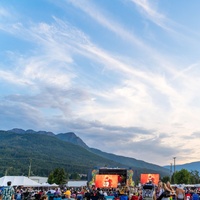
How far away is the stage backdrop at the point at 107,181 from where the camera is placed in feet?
167

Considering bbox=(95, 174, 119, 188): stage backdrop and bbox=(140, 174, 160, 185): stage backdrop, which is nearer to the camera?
bbox=(95, 174, 119, 188): stage backdrop

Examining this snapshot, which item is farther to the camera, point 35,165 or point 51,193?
point 35,165

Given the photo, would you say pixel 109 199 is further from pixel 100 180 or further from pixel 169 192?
pixel 100 180

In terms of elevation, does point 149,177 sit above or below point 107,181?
above

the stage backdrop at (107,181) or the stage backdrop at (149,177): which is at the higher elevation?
the stage backdrop at (149,177)

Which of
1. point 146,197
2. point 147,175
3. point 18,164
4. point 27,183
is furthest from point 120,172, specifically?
point 18,164

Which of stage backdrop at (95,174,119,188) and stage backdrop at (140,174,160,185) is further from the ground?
stage backdrop at (140,174,160,185)

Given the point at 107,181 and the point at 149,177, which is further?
the point at 149,177

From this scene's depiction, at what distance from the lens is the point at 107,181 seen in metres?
51.0

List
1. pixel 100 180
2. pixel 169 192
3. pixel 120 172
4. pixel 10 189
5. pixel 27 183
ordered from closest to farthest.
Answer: pixel 169 192
pixel 10 189
pixel 27 183
pixel 100 180
pixel 120 172

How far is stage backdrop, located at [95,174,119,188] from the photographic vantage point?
167 feet

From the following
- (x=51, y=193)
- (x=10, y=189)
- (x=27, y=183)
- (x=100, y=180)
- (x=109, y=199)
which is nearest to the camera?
(x=10, y=189)

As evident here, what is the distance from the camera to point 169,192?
32.4ft

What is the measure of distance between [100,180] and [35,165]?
136882 millimetres
